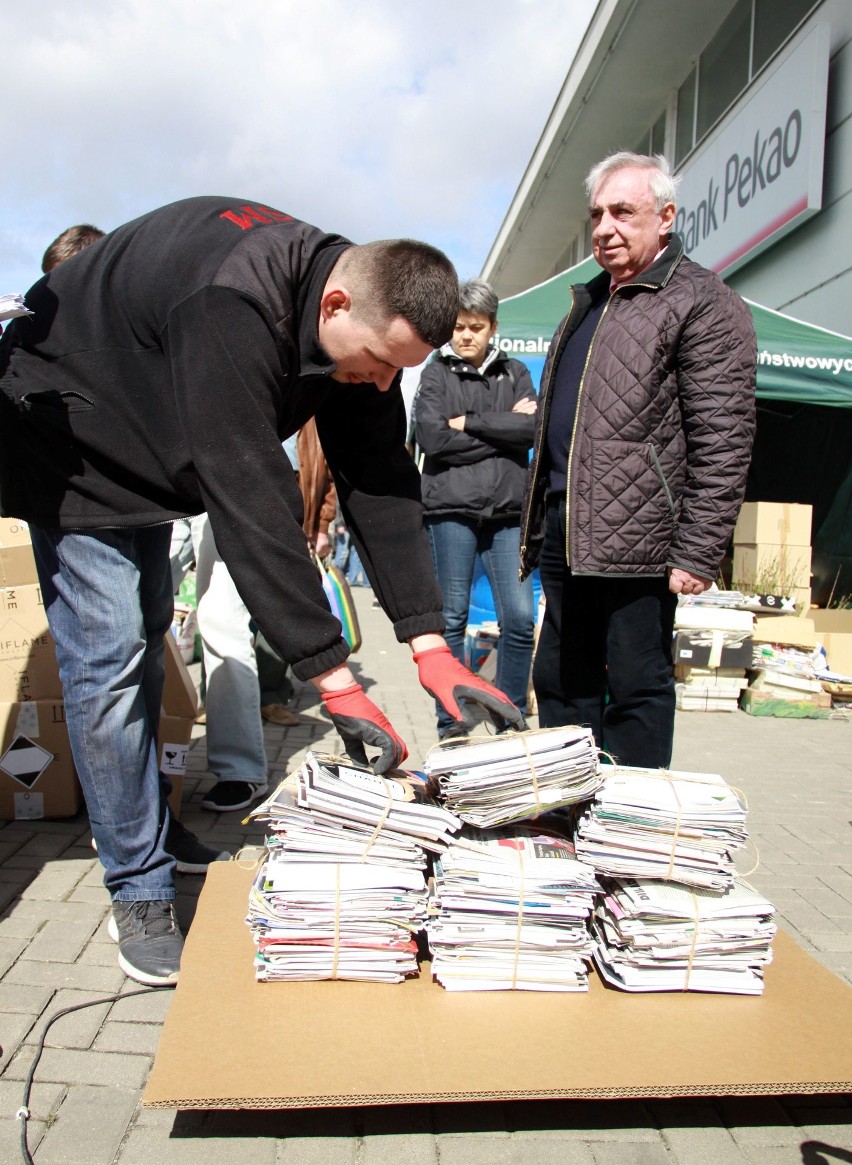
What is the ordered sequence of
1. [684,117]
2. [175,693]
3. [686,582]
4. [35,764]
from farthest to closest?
[684,117] < [175,693] < [35,764] < [686,582]

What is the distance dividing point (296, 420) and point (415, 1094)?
57.6 inches

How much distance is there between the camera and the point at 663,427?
2.83 m

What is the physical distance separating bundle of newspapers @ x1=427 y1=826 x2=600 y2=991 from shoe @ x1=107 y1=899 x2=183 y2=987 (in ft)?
2.26

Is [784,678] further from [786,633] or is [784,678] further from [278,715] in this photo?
[278,715]

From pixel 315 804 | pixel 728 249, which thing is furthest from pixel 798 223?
pixel 315 804

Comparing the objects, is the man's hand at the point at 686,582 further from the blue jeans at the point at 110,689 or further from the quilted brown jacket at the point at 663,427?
the blue jeans at the point at 110,689

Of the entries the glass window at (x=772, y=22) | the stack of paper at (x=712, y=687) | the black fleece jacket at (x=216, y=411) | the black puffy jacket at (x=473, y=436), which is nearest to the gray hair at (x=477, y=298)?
the black puffy jacket at (x=473, y=436)

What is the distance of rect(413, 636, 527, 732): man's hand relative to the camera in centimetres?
203

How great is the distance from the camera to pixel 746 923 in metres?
2.01

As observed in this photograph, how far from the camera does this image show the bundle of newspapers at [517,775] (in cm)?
198

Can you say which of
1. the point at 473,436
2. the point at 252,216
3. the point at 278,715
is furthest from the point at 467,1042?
the point at 278,715

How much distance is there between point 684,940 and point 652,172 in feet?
7.46

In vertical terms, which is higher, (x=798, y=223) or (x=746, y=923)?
(x=798, y=223)

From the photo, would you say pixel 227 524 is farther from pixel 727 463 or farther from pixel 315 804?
pixel 727 463
